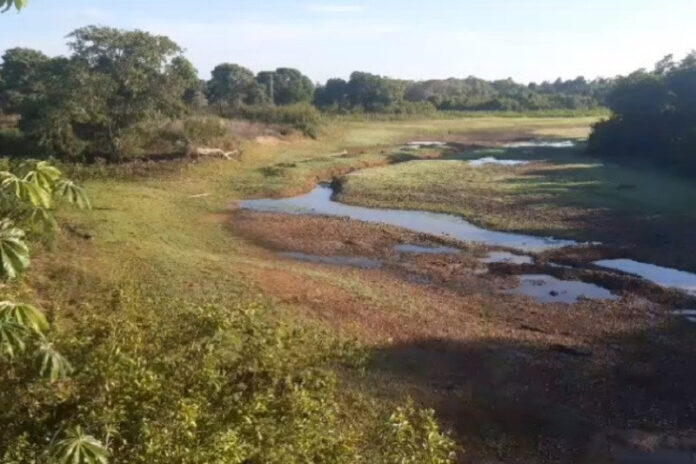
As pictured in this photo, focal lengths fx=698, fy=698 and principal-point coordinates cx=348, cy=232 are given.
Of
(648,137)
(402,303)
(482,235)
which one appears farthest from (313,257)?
(648,137)

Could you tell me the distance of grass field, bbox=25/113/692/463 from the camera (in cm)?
1292

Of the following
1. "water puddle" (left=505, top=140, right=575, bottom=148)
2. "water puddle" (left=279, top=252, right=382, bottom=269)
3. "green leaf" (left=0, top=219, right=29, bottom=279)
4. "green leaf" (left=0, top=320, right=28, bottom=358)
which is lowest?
"water puddle" (left=505, top=140, right=575, bottom=148)

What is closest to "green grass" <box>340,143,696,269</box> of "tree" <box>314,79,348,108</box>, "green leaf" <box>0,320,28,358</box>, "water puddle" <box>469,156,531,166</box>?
"water puddle" <box>469,156,531,166</box>

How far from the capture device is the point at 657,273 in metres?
22.1

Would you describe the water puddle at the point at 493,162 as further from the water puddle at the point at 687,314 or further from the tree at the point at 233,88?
the tree at the point at 233,88

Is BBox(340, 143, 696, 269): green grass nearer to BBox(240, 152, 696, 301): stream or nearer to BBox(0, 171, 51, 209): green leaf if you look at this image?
BBox(240, 152, 696, 301): stream

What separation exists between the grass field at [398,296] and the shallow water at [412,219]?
1068 millimetres

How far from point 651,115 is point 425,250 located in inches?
1197

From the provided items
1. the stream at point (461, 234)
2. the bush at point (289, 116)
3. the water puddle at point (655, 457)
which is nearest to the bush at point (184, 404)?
the water puddle at point (655, 457)

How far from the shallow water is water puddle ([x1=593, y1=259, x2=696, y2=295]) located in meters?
2.46

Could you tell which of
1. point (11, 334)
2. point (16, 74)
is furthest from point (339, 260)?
point (16, 74)

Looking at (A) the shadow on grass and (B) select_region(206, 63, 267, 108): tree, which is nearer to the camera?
(A) the shadow on grass

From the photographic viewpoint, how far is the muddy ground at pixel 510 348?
40.1 ft

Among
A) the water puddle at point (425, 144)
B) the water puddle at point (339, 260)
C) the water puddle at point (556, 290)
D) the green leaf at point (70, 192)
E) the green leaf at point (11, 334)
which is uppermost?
the green leaf at point (70, 192)
